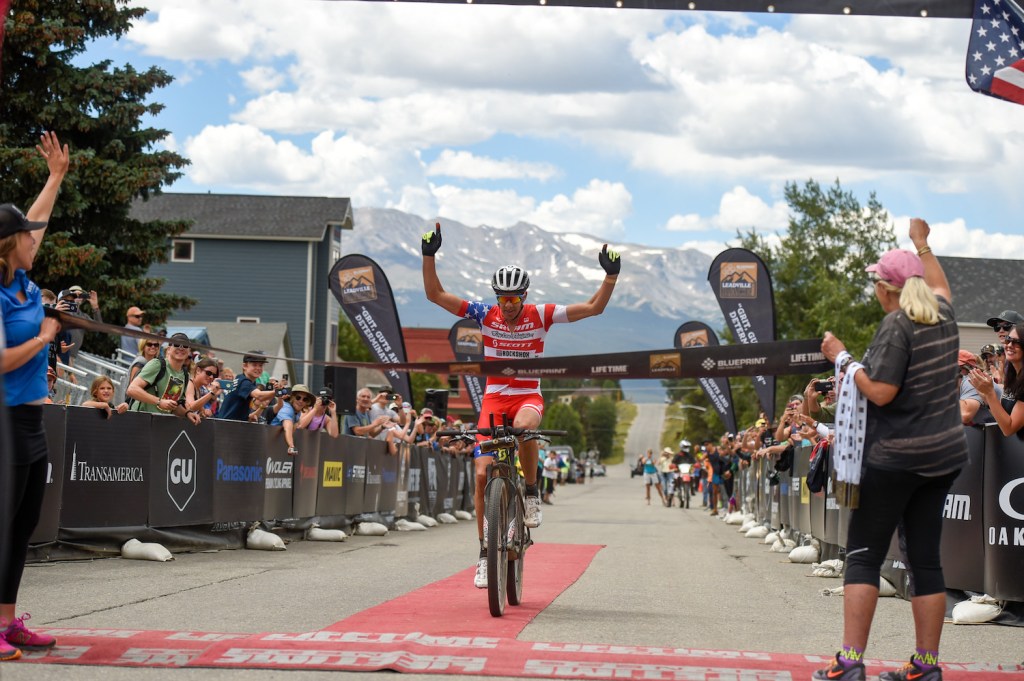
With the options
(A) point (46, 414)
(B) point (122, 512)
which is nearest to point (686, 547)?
(B) point (122, 512)

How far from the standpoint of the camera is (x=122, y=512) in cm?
1199

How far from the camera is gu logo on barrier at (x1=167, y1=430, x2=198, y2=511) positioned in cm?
1286

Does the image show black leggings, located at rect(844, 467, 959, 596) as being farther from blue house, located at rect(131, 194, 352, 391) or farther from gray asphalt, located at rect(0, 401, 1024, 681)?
blue house, located at rect(131, 194, 352, 391)

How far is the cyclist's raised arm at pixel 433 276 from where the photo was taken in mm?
8484

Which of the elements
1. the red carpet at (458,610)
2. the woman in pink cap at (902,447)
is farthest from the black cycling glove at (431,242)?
the woman in pink cap at (902,447)

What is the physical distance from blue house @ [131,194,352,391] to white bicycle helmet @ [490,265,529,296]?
55.3 m

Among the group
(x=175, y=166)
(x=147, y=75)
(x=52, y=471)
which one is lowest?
(x=52, y=471)

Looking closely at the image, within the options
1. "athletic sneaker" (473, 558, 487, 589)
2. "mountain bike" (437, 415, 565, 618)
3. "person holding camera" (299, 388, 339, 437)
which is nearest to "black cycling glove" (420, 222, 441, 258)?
"mountain bike" (437, 415, 565, 618)

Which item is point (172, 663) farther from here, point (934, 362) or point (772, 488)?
point (772, 488)

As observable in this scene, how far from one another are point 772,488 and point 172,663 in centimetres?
1673

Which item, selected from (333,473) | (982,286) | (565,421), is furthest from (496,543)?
(565,421)

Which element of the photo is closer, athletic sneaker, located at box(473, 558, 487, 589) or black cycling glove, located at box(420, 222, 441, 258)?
black cycling glove, located at box(420, 222, 441, 258)

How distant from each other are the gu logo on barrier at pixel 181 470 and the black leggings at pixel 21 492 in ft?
22.1

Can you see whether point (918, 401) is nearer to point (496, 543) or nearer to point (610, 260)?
point (496, 543)
